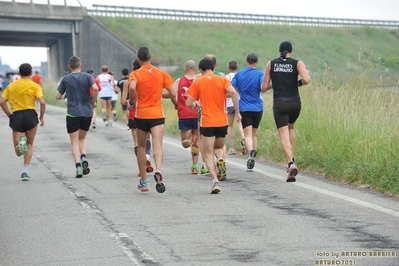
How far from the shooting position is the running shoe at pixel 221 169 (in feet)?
40.4

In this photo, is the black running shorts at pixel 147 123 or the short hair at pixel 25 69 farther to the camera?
the short hair at pixel 25 69

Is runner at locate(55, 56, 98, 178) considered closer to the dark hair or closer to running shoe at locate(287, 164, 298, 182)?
the dark hair

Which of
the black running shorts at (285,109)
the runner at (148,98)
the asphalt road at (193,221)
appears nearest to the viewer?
the asphalt road at (193,221)

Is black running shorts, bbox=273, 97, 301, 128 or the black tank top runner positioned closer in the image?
the black tank top runner

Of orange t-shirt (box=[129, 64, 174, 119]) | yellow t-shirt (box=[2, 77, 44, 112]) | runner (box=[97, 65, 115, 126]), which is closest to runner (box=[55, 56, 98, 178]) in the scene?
yellow t-shirt (box=[2, 77, 44, 112])

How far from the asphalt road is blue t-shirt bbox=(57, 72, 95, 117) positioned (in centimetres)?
111

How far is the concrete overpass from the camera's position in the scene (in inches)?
2421

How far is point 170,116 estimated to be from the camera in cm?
2627

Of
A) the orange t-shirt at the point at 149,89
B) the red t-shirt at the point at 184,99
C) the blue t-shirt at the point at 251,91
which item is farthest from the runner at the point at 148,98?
the blue t-shirt at the point at 251,91

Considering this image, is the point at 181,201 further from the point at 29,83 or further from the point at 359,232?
the point at 29,83

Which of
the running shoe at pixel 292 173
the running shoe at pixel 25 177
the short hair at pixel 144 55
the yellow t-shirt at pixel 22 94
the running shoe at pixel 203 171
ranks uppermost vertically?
the short hair at pixel 144 55

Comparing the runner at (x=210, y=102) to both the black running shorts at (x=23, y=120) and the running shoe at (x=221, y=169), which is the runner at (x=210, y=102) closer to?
the running shoe at (x=221, y=169)

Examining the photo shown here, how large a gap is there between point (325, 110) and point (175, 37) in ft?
203

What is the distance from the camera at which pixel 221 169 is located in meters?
12.5
